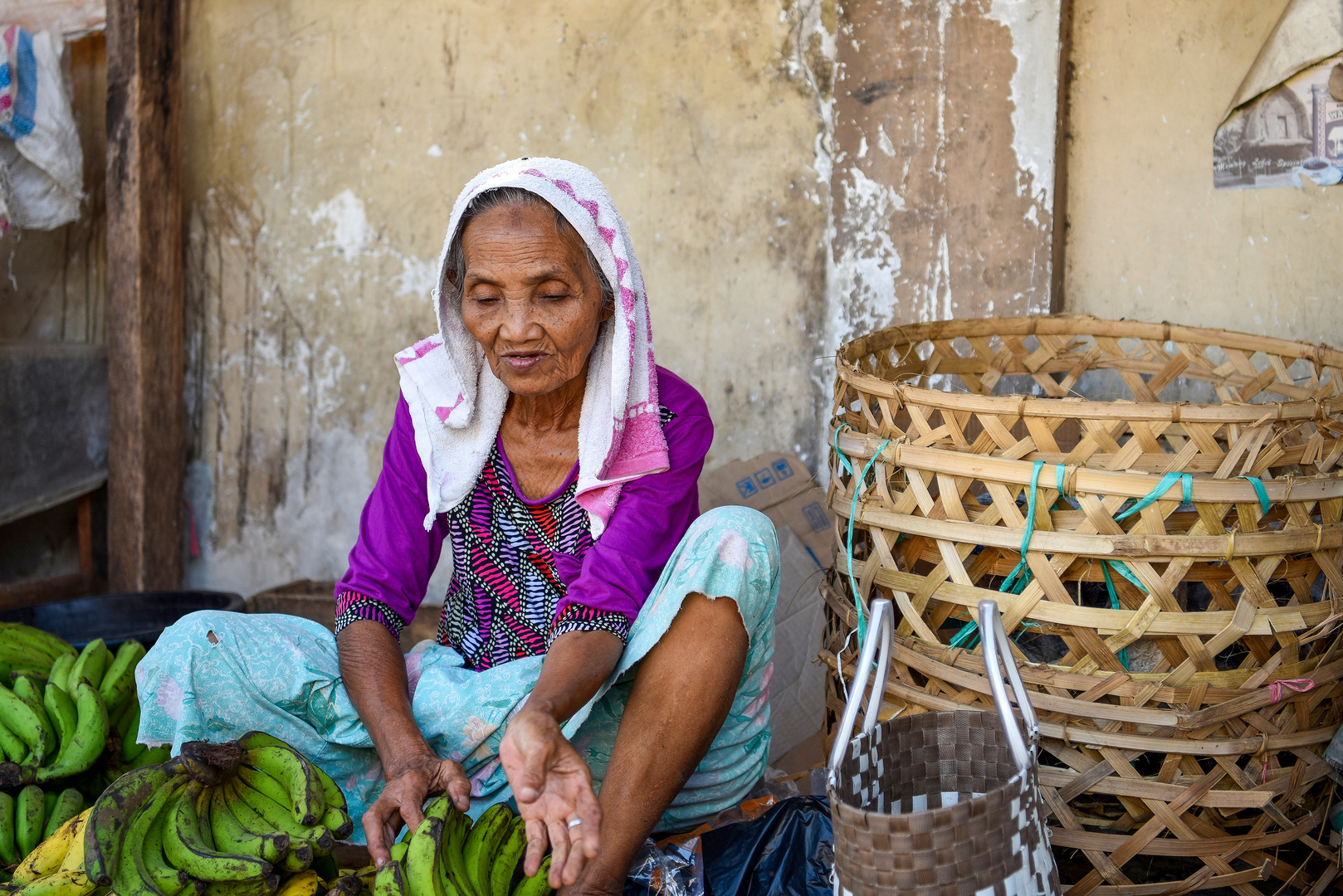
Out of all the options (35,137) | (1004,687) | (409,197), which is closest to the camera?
(1004,687)

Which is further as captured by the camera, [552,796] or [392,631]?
[392,631]

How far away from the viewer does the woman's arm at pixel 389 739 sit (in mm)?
1649

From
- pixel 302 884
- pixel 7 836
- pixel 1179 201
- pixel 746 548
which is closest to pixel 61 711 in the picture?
pixel 7 836

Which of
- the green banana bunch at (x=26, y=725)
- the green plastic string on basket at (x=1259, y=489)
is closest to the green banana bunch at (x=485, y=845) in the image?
the green banana bunch at (x=26, y=725)

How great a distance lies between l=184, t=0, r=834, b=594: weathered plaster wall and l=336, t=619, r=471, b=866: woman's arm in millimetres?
1478

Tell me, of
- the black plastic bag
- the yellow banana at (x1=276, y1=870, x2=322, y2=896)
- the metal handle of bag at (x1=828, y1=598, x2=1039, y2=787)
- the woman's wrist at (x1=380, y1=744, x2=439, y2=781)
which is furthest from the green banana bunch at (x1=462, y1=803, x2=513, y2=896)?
the metal handle of bag at (x1=828, y1=598, x2=1039, y2=787)

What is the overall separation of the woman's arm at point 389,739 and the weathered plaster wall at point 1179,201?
202 centimetres

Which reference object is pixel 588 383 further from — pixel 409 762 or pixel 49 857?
pixel 49 857

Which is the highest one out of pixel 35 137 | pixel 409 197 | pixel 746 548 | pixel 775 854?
pixel 35 137

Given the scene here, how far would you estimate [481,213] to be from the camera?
1.85 meters

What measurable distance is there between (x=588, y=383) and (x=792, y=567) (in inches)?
38.6

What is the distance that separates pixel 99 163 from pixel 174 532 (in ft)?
4.24

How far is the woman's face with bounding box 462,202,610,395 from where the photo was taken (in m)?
1.82

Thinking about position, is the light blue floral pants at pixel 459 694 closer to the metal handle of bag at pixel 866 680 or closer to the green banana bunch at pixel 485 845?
the green banana bunch at pixel 485 845
